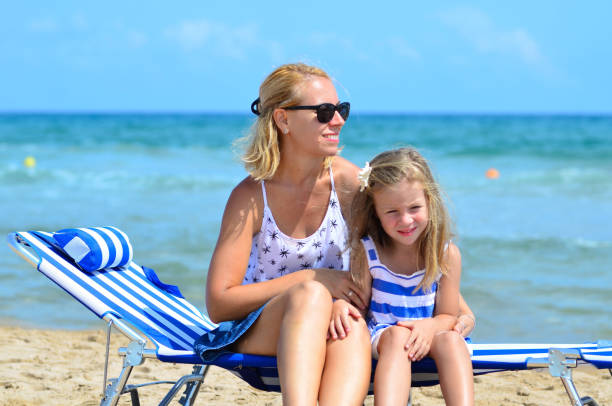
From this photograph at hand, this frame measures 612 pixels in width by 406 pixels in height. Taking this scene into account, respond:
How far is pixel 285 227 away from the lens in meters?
3.21

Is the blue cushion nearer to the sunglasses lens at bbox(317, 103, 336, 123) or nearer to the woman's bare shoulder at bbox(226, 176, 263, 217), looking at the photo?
the woman's bare shoulder at bbox(226, 176, 263, 217)

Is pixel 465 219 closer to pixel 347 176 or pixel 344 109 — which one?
pixel 347 176

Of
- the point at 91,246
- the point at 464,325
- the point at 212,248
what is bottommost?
the point at 464,325

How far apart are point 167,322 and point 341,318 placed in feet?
2.70

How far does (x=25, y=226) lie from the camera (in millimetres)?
9125

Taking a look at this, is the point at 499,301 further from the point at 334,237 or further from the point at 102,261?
the point at 102,261

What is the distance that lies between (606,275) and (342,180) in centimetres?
415

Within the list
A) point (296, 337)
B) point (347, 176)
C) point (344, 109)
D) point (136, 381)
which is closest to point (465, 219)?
point (136, 381)

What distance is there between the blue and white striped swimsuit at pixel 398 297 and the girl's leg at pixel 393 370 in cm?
22

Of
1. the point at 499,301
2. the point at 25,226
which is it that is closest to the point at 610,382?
the point at 499,301

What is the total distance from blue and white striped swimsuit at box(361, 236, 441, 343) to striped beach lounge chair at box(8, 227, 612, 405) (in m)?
0.23

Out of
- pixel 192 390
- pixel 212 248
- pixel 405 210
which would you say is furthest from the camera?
pixel 212 248

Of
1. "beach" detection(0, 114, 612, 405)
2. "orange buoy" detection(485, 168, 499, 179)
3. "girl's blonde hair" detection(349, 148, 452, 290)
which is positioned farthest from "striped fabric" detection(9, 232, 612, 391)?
"orange buoy" detection(485, 168, 499, 179)

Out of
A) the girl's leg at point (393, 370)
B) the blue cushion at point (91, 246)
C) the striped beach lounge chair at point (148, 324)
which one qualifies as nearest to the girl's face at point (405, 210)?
the girl's leg at point (393, 370)
